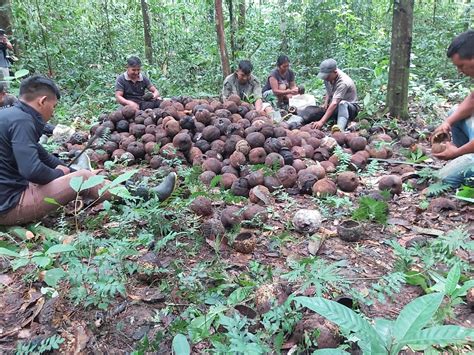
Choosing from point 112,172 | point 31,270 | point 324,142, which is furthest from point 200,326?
point 324,142

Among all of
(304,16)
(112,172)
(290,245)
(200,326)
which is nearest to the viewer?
(200,326)

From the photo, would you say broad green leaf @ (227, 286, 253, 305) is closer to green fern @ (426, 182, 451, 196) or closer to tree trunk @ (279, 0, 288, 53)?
green fern @ (426, 182, 451, 196)

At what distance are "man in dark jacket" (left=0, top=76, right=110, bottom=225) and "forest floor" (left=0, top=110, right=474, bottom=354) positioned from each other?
10.0 inches

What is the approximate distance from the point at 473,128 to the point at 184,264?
317 cm

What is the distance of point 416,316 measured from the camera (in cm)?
163

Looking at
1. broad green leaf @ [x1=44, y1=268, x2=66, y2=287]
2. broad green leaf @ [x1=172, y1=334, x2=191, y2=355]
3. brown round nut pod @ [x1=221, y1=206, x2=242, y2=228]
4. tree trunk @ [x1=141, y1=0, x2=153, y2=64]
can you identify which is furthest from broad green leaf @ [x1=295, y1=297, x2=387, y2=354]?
tree trunk @ [x1=141, y1=0, x2=153, y2=64]

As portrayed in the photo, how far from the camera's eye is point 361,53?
9727mm

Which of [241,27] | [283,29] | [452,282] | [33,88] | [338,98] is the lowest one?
[452,282]

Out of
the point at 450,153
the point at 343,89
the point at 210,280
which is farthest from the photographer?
the point at 343,89

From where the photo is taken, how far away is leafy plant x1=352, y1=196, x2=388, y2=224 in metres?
3.71

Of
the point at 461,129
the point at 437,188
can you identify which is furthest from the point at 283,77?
the point at 437,188

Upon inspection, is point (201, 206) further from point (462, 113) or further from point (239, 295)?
point (462, 113)

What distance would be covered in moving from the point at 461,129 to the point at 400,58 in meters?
2.52

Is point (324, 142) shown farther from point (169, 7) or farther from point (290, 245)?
point (169, 7)
